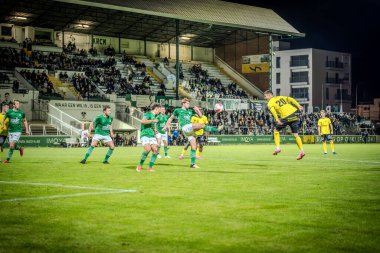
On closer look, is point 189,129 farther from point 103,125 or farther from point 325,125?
point 325,125

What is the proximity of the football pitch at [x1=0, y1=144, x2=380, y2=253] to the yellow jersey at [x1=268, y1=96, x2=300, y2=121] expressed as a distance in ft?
26.6

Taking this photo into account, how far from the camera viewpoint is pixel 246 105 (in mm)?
63312

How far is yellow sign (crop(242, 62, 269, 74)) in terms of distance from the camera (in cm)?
6988

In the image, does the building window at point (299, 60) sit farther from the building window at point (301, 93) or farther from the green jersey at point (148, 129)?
the green jersey at point (148, 129)

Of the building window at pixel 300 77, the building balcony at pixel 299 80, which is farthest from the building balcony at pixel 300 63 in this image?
the building balcony at pixel 299 80

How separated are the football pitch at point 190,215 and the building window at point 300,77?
3665 inches

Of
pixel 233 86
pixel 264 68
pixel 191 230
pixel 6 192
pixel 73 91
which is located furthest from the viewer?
pixel 233 86

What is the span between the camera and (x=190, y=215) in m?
8.40

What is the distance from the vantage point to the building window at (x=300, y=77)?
344 feet

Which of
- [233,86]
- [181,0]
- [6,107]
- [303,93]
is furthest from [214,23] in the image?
[303,93]

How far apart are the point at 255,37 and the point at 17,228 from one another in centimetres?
6924

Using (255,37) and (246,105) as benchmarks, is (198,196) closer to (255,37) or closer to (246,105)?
(246,105)

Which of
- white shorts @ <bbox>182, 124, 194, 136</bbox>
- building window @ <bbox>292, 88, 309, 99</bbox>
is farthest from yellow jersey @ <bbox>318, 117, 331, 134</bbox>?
building window @ <bbox>292, 88, 309, 99</bbox>

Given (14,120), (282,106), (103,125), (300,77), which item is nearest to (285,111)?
(282,106)
